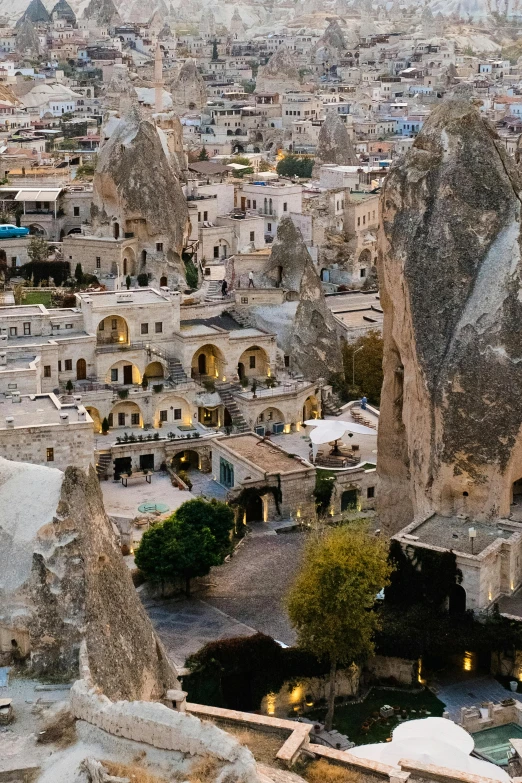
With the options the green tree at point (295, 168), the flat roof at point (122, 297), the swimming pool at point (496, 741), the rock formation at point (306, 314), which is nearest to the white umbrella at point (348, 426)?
the rock formation at point (306, 314)

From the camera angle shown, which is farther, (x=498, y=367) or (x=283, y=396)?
(x=283, y=396)

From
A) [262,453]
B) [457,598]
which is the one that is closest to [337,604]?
[457,598]

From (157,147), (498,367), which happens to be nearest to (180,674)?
(498,367)

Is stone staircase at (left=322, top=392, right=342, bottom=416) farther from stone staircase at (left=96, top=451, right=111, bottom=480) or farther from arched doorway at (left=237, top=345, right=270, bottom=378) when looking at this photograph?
stone staircase at (left=96, top=451, right=111, bottom=480)

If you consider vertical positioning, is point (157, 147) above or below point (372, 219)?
above

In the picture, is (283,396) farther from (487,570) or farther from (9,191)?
(9,191)

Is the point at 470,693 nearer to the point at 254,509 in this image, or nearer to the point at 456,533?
the point at 456,533

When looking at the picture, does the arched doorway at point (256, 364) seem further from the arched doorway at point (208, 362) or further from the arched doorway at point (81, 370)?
the arched doorway at point (81, 370)
